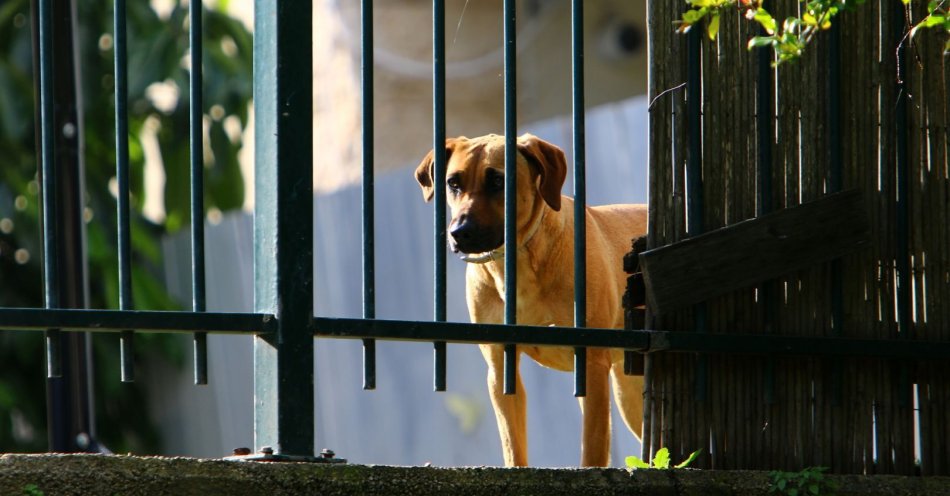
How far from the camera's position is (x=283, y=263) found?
3631mm

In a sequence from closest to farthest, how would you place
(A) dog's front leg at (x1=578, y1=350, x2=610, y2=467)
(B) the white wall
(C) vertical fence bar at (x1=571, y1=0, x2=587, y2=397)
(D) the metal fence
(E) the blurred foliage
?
(D) the metal fence → (C) vertical fence bar at (x1=571, y1=0, x2=587, y2=397) → (A) dog's front leg at (x1=578, y1=350, x2=610, y2=467) → (B) the white wall → (E) the blurred foliage

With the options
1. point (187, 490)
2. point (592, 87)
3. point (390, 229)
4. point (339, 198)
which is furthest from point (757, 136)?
point (592, 87)

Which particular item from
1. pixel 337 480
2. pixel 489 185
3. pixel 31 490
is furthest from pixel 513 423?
pixel 31 490

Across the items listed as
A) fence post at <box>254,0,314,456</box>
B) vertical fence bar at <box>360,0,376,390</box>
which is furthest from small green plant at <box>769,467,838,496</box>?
fence post at <box>254,0,314,456</box>

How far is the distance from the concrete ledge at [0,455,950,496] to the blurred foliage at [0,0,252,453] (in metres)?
8.91

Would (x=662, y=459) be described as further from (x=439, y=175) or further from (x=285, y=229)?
(x=285, y=229)

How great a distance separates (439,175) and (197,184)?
64cm

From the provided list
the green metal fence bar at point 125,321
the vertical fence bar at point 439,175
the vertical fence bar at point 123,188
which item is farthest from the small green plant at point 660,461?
the vertical fence bar at point 123,188

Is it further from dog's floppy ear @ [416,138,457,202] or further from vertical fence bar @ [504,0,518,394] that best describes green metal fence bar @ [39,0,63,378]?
dog's floppy ear @ [416,138,457,202]

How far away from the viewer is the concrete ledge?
3.18 m

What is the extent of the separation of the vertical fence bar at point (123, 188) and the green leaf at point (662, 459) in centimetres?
140

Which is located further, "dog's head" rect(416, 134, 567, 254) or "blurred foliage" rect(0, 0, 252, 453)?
"blurred foliage" rect(0, 0, 252, 453)

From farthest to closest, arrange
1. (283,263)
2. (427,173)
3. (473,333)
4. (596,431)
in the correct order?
1. (427,173)
2. (596,431)
3. (473,333)
4. (283,263)

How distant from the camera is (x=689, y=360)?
4031mm
